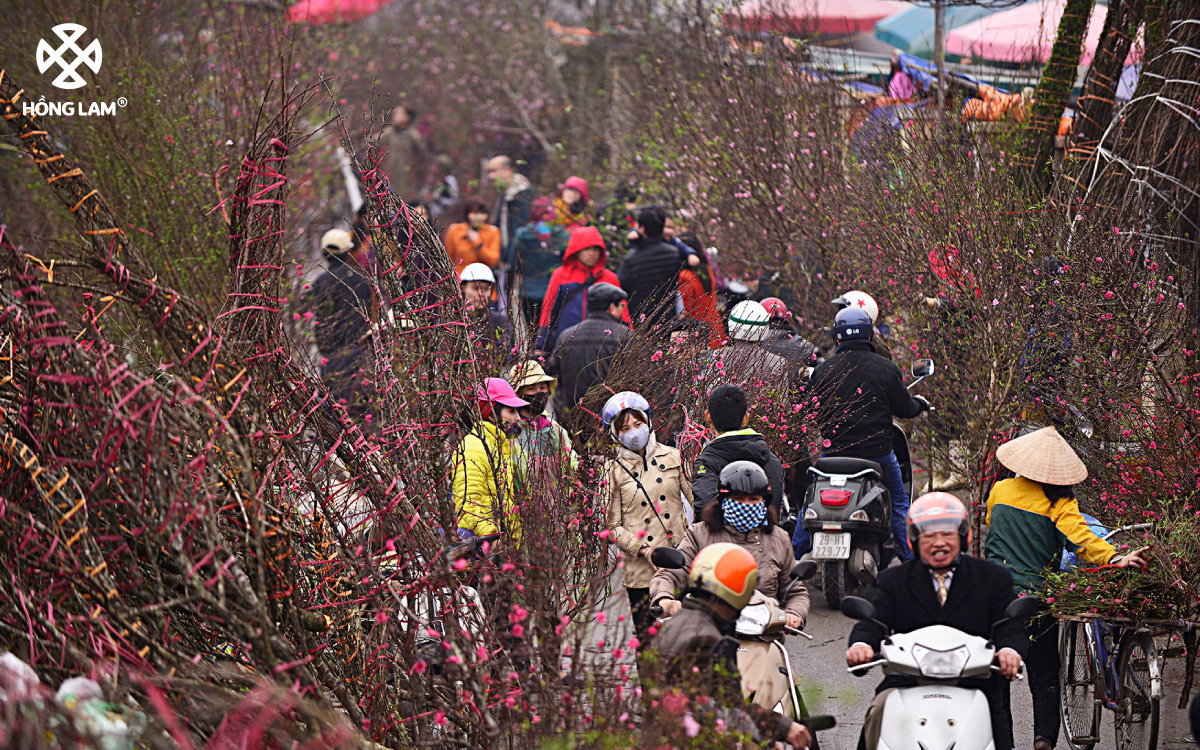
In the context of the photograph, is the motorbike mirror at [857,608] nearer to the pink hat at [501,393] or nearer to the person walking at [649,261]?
the pink hat at [501,393]

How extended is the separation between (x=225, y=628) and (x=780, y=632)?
2.19m

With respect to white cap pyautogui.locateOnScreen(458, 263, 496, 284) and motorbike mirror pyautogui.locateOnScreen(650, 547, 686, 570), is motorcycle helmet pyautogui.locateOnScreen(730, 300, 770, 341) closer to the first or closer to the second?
white cap pyautogui.locateOnScreen(458, 263, 496, 284)

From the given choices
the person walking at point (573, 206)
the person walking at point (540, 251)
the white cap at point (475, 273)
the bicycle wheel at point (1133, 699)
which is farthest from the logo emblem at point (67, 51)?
the bicycle wheel at point (1133, 699)

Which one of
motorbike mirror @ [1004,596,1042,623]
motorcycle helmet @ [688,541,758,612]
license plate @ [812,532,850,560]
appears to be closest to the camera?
motorcycle helmet @ [688,541,758,612]

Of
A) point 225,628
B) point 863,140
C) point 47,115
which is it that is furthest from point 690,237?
point 225,628

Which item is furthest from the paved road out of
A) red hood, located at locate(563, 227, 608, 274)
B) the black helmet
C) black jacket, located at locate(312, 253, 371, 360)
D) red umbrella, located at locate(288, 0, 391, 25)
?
red umbrella, located at locate(288, 0, 391, 25)

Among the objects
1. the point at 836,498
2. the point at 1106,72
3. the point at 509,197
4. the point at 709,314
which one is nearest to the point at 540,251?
the point at 509,197

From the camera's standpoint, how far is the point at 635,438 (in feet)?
21.0

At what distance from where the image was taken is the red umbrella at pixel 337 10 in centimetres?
1976

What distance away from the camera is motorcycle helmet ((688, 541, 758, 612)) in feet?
15.0

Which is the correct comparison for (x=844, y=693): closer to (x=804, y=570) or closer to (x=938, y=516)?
(x=804, y=570)

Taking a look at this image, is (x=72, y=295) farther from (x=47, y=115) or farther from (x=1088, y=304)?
(x=1088, y=304)

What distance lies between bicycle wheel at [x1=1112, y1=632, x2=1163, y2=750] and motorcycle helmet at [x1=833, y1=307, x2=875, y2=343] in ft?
9.87

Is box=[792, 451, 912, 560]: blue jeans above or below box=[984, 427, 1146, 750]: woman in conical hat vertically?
below
